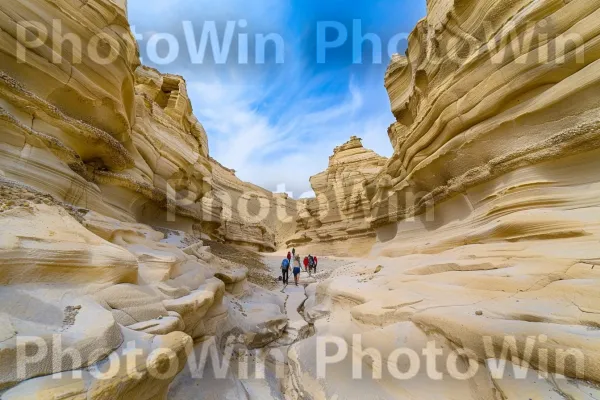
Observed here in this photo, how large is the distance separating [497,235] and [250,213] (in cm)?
4524

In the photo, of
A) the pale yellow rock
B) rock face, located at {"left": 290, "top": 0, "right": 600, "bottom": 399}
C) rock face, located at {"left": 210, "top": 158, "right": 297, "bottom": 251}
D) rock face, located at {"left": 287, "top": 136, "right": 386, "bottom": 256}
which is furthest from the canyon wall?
rock face, located at {"left": 287, "top": 136, "right": 386, "bottom": 256}

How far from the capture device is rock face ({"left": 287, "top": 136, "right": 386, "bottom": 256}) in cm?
2323

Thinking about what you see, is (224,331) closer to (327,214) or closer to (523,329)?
(523,329)

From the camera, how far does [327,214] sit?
1049 inches

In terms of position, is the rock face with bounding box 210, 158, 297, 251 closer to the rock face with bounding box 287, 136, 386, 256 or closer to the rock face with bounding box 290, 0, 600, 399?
the rock face with bounding box 287, 136, 386, 256

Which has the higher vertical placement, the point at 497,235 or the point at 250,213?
the point at 250,213

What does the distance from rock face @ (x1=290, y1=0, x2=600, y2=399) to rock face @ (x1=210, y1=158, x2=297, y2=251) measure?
17.6m

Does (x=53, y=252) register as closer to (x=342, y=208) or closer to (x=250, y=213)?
(x=342, y=208)

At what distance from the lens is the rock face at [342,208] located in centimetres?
2323

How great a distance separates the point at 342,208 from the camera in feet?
84.4

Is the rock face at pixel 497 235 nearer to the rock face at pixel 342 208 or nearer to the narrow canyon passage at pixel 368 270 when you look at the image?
the narrow canyon passage at pixel 368 270

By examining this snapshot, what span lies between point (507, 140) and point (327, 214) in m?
20.6

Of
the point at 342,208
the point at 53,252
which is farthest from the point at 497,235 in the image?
the point at 342,208

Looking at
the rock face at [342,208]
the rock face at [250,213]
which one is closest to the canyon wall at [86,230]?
the rock face at [250,213]
